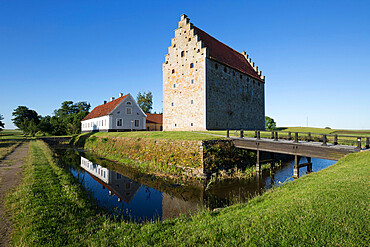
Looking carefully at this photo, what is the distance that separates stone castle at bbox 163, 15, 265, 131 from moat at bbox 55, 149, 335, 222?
13591 mm

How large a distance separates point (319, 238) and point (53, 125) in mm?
75204

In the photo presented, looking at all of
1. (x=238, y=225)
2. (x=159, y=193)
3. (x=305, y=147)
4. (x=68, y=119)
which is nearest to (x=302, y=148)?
(x=305, y=147)

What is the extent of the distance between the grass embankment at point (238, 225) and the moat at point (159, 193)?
6.64 ft

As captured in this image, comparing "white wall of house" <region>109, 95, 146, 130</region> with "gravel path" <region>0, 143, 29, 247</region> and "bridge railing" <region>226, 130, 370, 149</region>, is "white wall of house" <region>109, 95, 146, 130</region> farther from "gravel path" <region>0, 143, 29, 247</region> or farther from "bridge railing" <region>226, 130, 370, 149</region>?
"bridge railing" <region>226, 130, 370, 149</region>

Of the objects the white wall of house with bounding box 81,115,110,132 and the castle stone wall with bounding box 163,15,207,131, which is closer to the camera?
the castle stone wall with bounding box 163,15,207,131

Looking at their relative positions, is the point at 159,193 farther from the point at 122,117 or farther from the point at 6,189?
the point at 122,117

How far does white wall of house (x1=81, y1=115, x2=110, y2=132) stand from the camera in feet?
116

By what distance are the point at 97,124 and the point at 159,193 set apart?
1325 inches

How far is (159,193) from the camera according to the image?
35.3 ft

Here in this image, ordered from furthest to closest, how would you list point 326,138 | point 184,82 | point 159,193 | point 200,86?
point 184,82 → point 200,86 → point 326,138 → point 159,193

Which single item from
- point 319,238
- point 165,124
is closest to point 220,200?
point 319,238

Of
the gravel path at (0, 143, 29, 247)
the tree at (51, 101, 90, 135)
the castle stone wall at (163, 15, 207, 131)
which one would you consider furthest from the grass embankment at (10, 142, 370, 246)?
the tree at (51, 101, 90, 135)

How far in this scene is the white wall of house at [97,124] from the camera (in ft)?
116

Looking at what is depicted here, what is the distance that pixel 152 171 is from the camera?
1492cm
